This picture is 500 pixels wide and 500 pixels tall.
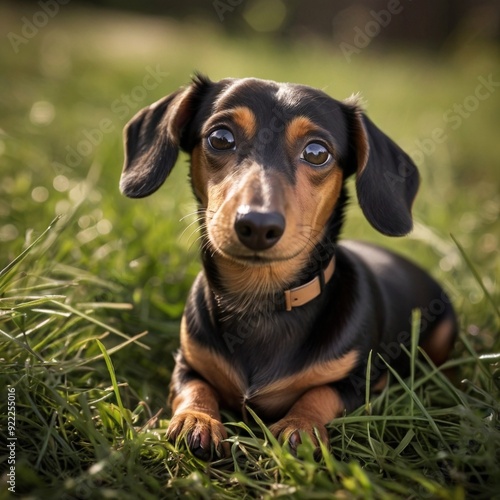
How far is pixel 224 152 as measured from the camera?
2682 millimetres

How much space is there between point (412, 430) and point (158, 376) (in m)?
1.39

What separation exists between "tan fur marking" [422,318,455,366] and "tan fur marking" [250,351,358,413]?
0.89m

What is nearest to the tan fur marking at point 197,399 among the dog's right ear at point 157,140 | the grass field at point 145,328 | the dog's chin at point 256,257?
the grass field at point 145,328

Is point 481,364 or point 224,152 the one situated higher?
point 224,152

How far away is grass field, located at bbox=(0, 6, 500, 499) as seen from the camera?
Answer: 2264mm

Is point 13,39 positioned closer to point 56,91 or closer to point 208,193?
point 56,91

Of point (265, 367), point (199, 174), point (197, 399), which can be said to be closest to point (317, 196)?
point (199, 174)

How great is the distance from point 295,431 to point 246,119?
4.39 ft

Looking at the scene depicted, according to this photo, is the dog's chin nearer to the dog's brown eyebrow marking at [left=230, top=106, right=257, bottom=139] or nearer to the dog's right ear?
the dog's brown eyebrow marking at [left=230, top=106, right=257, bottom=139]

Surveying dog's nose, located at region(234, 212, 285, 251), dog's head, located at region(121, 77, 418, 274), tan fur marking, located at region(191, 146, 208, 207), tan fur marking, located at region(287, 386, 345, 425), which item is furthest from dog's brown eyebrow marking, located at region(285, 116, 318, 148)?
tan fur marking, located at region(287, 386, 345, 425)

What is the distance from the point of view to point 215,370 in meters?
2.76

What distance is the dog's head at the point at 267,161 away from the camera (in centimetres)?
235

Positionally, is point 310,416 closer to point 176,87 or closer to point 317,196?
point 317,196

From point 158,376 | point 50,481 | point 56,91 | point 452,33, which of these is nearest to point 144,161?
point 158,376
